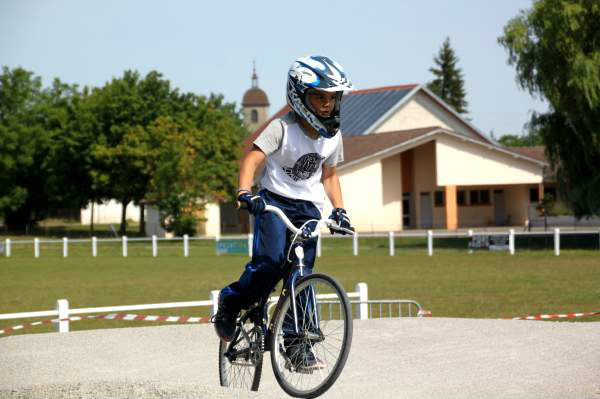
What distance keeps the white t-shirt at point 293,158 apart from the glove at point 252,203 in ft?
1.45

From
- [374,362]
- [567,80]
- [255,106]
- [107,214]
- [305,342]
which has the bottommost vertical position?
[374,362]

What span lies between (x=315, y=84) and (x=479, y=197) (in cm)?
6442

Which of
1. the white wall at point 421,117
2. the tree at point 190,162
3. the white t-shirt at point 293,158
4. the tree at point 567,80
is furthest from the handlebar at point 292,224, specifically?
the white wall at point 421,117

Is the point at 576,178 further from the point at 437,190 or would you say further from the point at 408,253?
the point at 437,190

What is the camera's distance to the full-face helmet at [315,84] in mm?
6672

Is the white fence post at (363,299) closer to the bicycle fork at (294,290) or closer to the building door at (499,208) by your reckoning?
the bicycle fork at (294,290)

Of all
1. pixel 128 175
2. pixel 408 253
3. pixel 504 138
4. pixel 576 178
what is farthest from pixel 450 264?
pixel 504 138

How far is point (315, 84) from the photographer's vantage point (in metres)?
6.66

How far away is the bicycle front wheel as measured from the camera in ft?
21.5

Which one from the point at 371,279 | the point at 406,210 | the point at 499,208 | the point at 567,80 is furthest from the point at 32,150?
the point at 371,279

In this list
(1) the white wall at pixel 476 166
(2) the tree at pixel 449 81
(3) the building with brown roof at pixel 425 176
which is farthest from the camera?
(2) the tree at pixel 449 81

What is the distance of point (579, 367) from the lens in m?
8.49

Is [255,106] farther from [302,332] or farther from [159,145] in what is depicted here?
[302,332]

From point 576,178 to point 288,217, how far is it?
3394 centimetres
